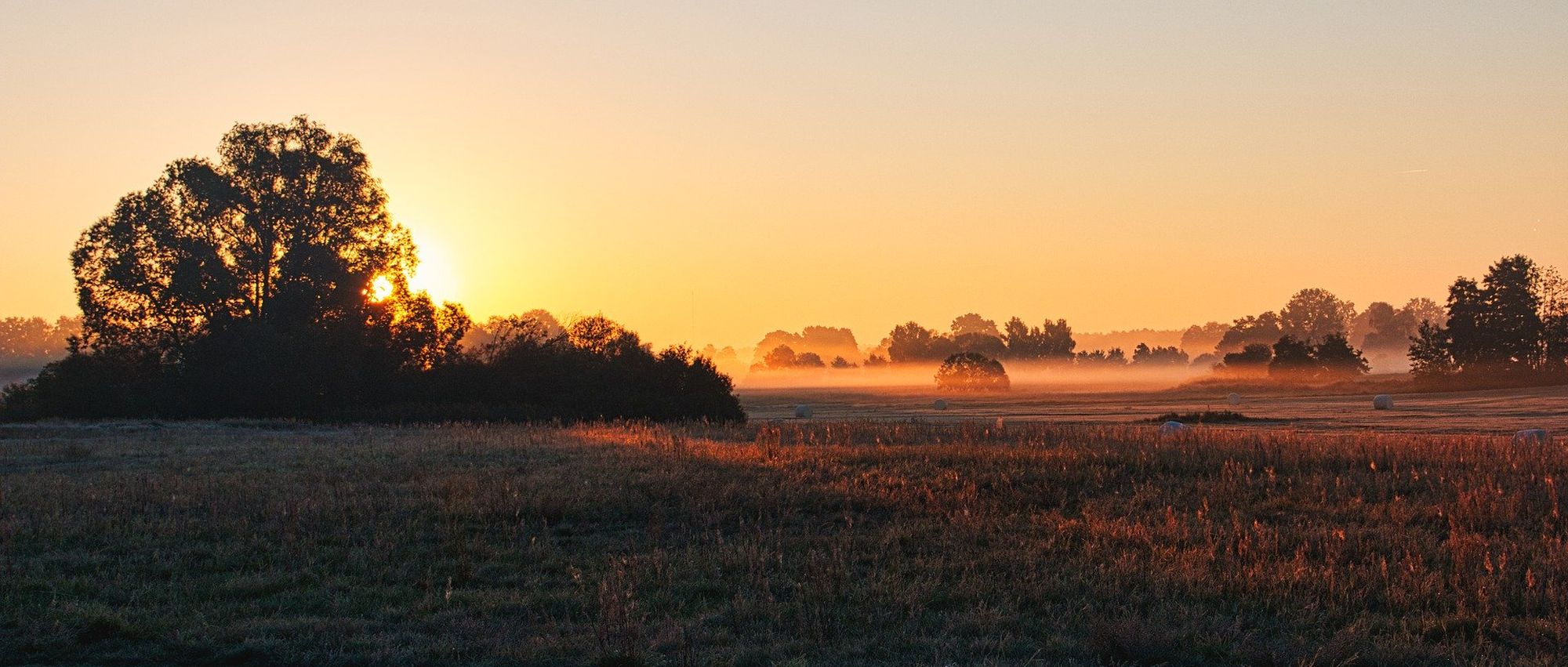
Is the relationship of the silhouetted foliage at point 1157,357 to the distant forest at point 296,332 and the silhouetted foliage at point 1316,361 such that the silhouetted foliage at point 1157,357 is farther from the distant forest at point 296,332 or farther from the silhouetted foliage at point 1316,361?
the distant forest at point 296,332

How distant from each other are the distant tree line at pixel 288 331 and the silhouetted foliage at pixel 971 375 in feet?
249

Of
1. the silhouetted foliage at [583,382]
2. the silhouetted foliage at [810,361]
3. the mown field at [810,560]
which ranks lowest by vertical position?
the mown field at [810,560]

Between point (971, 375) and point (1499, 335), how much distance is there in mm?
47988

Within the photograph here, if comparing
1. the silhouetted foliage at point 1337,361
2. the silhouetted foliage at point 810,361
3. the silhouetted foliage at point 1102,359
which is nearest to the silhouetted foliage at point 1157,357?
the silhouetted foliage at point 1102,359

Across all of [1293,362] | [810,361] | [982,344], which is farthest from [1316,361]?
[810,361]

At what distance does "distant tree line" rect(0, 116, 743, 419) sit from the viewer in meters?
43.6

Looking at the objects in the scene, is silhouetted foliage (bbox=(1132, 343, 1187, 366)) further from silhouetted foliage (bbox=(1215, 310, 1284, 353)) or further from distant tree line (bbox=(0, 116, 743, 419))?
distant tree line (bbox=(0, 116, 743, 419))

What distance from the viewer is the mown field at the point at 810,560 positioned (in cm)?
814

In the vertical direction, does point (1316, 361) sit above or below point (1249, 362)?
below

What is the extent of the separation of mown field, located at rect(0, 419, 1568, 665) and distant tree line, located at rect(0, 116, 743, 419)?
81.7 feet

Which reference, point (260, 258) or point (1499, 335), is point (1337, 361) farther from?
point (260, 258)

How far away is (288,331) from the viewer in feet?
147

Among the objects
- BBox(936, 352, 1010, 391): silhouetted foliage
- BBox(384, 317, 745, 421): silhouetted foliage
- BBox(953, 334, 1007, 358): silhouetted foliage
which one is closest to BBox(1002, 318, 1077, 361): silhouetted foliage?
BBox(953, 334, 1007, 358): silhouetted foliage

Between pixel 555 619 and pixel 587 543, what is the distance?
125 inches
